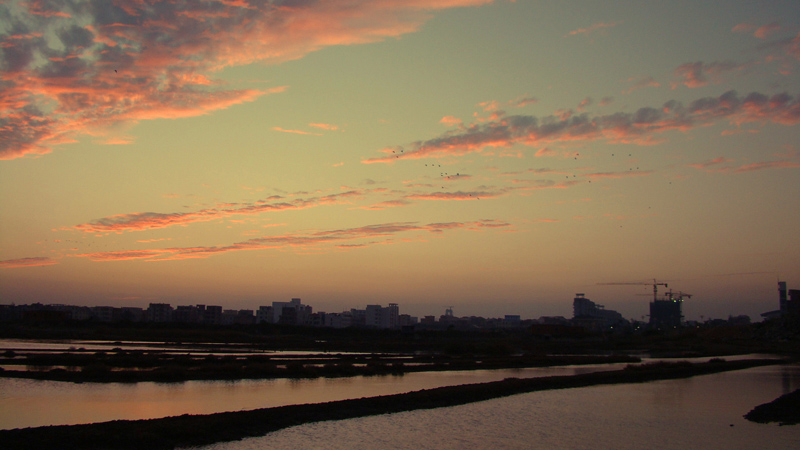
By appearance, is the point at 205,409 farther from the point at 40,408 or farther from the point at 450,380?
the point at 450,380

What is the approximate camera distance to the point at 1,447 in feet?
47.9

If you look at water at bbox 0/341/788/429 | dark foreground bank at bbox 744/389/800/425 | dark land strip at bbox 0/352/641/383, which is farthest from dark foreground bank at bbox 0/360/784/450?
dark land strip at bbox 0/352/641/383

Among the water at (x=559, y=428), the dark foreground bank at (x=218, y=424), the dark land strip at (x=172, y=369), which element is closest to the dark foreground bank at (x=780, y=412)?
the water at (x=559, y=428)

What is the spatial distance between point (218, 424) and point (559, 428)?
1185 centimetres

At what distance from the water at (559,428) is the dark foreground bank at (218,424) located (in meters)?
0.71

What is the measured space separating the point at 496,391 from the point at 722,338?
110534 mm

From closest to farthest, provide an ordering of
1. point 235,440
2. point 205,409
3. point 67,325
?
point 235,440 → point 205,409 → point 67,325

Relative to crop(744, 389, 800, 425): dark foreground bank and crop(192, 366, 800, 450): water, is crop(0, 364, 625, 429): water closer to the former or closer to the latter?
crop(192, 366, 800, 450): water

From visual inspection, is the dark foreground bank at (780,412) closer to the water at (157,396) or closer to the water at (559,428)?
the water at (559,428)

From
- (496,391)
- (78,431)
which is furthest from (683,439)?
(78,431)

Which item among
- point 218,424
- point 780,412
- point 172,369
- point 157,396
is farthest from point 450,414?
point 172,369

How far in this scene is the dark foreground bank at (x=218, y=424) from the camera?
615 inches

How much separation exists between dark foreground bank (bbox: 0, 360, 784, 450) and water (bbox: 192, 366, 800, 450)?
706mm

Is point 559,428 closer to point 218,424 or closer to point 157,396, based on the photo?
point 218,424
